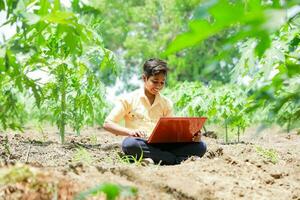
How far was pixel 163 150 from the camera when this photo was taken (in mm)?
4191

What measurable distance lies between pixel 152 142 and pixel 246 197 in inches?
49.5

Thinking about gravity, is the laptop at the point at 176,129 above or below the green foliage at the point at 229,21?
below

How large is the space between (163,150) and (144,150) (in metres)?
0.23

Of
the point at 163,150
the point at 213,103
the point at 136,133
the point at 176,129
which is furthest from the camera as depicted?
the point at 213,103

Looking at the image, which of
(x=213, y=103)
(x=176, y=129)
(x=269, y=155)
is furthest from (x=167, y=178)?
(x=213, y=103)

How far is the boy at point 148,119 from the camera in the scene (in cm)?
399

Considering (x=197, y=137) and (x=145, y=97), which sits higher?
(x=145, y=97)

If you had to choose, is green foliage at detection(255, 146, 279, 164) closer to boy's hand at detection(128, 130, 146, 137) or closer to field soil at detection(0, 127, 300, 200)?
field soil at detection(0, 127, 300, 200)

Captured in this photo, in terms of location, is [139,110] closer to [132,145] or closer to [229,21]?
[132,145]

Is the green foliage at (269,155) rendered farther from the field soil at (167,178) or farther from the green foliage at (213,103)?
the green foliage at (213,103)

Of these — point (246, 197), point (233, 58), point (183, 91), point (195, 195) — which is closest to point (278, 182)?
point (246, 197)

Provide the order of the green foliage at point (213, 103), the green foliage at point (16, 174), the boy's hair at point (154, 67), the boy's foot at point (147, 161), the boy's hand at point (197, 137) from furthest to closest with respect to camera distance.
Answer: the green foliage at point (213, 103), the boy's hand at point (197, 137), the boy's hair at point (154, 67), the boy's foot at point (147, 161), the green foliage at point (16, 174)

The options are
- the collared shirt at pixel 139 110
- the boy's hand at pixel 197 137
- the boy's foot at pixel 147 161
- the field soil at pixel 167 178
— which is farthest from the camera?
the collared shirt at pixel 139 110

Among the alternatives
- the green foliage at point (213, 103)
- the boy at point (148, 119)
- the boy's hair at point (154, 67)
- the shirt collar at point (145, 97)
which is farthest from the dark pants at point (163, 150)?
the green foliage at point (213, 103)
